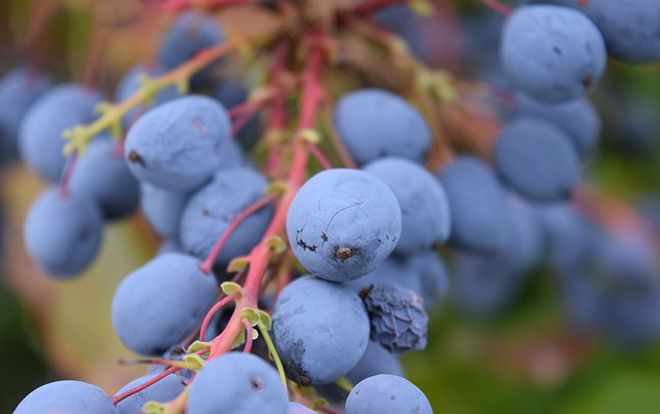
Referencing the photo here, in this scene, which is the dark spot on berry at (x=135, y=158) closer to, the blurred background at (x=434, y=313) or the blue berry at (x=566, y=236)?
the blurred background at (x=434, y=313)

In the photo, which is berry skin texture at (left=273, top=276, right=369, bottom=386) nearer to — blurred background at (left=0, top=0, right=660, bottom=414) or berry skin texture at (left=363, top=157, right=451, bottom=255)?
berry skin texture at (left=363, top=157, right=451, bottom=255)

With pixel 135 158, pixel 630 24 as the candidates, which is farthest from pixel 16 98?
pixel 630 24

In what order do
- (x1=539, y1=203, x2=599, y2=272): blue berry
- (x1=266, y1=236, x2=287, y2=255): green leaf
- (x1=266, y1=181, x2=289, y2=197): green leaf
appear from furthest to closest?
(x1=539, y1=203, x2=599, y2=272): blue berry, (x1=266, y1=181, x2=289, y2=197): green leaf, (x1=266, y1=236, x2=287, y2=255): green leaf

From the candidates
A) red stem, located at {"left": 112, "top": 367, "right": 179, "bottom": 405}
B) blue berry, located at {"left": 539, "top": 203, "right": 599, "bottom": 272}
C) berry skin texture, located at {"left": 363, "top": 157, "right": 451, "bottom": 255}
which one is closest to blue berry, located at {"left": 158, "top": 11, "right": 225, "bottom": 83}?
berry skin texture, located at {"left": 363, "top": 157, "right": 451, "bottom": 255}

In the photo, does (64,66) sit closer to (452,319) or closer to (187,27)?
(187,27)

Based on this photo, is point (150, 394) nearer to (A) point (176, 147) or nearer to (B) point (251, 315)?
(B) point (251, 315)

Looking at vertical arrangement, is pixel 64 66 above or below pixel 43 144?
below

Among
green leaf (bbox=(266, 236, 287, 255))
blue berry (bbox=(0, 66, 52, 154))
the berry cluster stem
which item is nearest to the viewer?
green leaf (bbox=(266, 236, 287, 255))

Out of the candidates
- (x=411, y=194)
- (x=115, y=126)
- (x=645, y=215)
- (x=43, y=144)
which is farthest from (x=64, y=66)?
(x=645, y=215)
